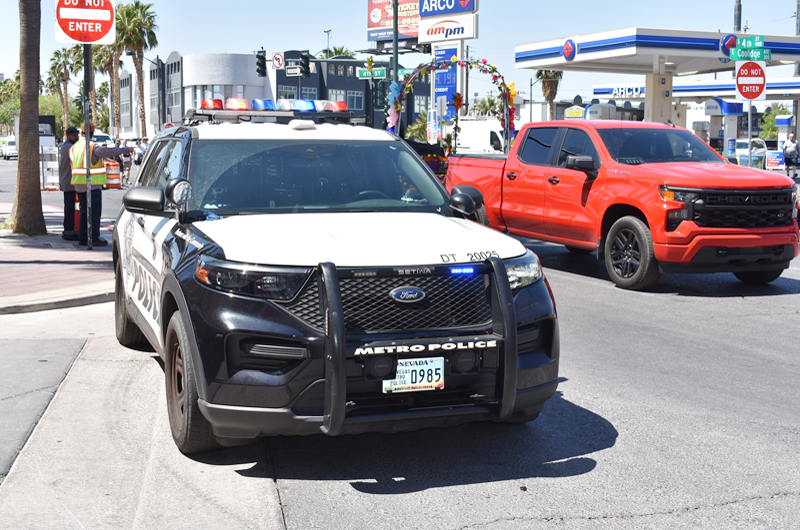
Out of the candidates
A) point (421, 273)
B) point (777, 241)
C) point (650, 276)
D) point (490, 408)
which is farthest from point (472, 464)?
point (777, 241)

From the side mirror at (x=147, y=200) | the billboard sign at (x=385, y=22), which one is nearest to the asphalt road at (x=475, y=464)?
the side mirror at (x=147, y=200)

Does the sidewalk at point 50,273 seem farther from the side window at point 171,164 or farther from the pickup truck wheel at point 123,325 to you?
the side window at point 171,164

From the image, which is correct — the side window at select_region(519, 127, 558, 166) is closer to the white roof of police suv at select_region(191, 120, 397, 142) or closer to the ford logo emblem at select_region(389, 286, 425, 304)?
the white roof of police suv at select_region(191, 120, 397, 142)

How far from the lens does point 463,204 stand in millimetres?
5715

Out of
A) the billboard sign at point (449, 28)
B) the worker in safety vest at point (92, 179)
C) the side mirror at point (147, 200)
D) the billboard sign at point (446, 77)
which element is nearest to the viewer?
the side mirror at point (147, 200)

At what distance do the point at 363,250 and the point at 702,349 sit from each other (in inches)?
168

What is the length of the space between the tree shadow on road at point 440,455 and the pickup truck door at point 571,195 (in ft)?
19.6

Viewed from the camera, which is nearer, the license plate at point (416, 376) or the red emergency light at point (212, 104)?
the license plate at point (416, 376)

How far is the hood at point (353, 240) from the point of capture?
Result: 4.32 meters

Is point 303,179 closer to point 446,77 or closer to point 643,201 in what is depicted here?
point 643,201

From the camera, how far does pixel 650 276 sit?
10.3 metres

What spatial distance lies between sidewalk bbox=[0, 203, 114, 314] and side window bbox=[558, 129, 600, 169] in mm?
5843

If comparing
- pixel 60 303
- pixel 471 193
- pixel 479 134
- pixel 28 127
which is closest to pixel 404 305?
pixel 471 193

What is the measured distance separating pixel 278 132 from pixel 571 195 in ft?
20.2
